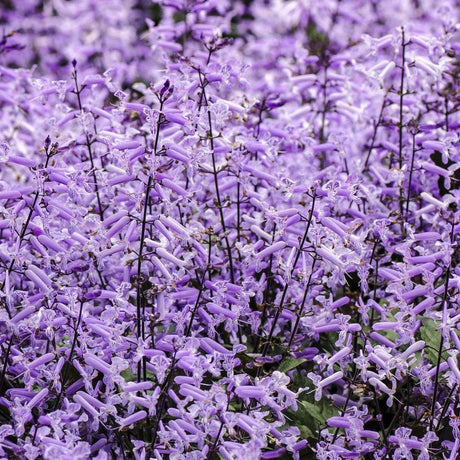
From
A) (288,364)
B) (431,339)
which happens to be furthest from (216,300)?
(431,339)

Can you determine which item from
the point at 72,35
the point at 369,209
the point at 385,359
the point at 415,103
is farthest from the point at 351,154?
the point at 72,35

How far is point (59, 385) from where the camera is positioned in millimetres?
4109

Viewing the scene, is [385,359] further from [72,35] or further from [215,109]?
[72,35]

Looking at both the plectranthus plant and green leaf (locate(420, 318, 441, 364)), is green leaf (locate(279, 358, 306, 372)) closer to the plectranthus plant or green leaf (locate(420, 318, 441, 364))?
the plectranthus plant

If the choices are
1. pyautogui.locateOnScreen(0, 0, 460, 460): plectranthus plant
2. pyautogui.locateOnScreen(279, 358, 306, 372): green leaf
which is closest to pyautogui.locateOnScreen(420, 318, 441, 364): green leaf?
pyautogui.locateOnScreen(0, 0, 460, 460): plectranthus plant

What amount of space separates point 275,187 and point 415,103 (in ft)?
5.31

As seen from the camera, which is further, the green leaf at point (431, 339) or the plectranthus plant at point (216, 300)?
the green leaf at point (431, 339)

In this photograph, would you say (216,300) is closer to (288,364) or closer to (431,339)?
(288,364)

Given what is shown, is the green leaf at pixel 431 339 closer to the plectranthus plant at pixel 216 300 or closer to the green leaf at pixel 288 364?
the plectranthus plant at pixel 216 300

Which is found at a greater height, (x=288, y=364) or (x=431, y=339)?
(x=431, y=339)

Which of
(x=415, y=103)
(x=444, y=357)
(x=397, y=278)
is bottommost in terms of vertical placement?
(x=444, y=357)

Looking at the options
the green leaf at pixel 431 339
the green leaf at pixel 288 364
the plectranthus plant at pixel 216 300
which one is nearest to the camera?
the plectranthus plant at pixel 216 300

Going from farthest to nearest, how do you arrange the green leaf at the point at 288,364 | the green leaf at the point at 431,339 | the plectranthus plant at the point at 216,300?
1. the green leaf at the point at 431,339
2. the green leaf at the point at 288,364
3. the plectranthus plant at the point at 216,300

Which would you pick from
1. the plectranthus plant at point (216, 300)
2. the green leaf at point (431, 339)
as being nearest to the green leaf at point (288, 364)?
the plectranthus plant at point (216, 300)
